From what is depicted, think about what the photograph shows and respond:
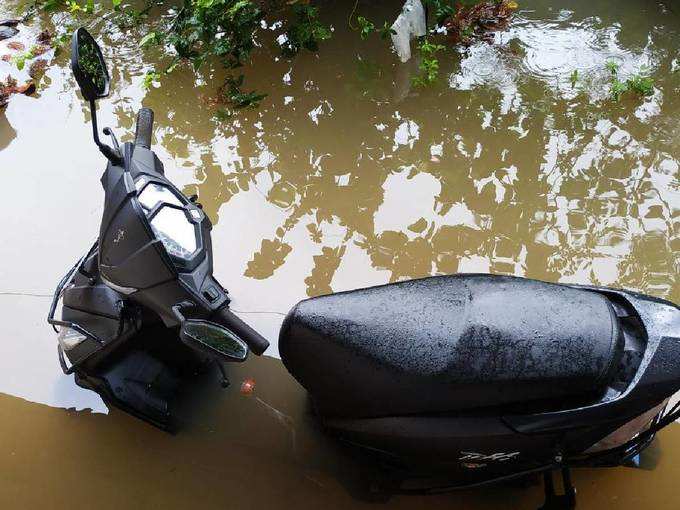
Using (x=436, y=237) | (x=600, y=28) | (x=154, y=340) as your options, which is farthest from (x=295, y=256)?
(x=600, y=28)

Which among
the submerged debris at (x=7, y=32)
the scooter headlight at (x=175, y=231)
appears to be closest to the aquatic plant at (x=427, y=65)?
the scooter headlight at (x=175, y=231)

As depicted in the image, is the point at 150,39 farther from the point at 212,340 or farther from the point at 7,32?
the point at 212,340

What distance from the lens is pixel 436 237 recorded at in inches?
128

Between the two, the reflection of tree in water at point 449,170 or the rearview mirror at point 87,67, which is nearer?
the rearview mirror at point 87,67

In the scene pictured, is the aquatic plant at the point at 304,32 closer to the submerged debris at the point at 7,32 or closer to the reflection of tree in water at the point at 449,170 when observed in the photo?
the reflection of tree in water at the point at 449,170

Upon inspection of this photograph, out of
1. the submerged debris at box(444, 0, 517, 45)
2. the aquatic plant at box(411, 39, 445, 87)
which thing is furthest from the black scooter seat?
the submerged debris at box(444, 0, 517, 45)

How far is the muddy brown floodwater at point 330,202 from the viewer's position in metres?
2.51

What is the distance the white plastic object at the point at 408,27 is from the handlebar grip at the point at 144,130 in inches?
87.4

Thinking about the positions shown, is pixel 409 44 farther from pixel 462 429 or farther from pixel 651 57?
pixel 462 429

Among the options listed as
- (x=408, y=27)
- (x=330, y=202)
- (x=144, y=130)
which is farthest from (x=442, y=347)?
(x=408, y=27)

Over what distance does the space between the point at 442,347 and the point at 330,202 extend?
70.0 inches

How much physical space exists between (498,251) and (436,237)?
33 centimetres

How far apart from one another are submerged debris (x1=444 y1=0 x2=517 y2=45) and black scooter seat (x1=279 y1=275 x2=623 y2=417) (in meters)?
2.77

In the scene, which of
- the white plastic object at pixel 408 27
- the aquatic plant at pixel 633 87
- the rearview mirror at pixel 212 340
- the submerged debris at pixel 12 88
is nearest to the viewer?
the rearview mirror at pixel 212 340
